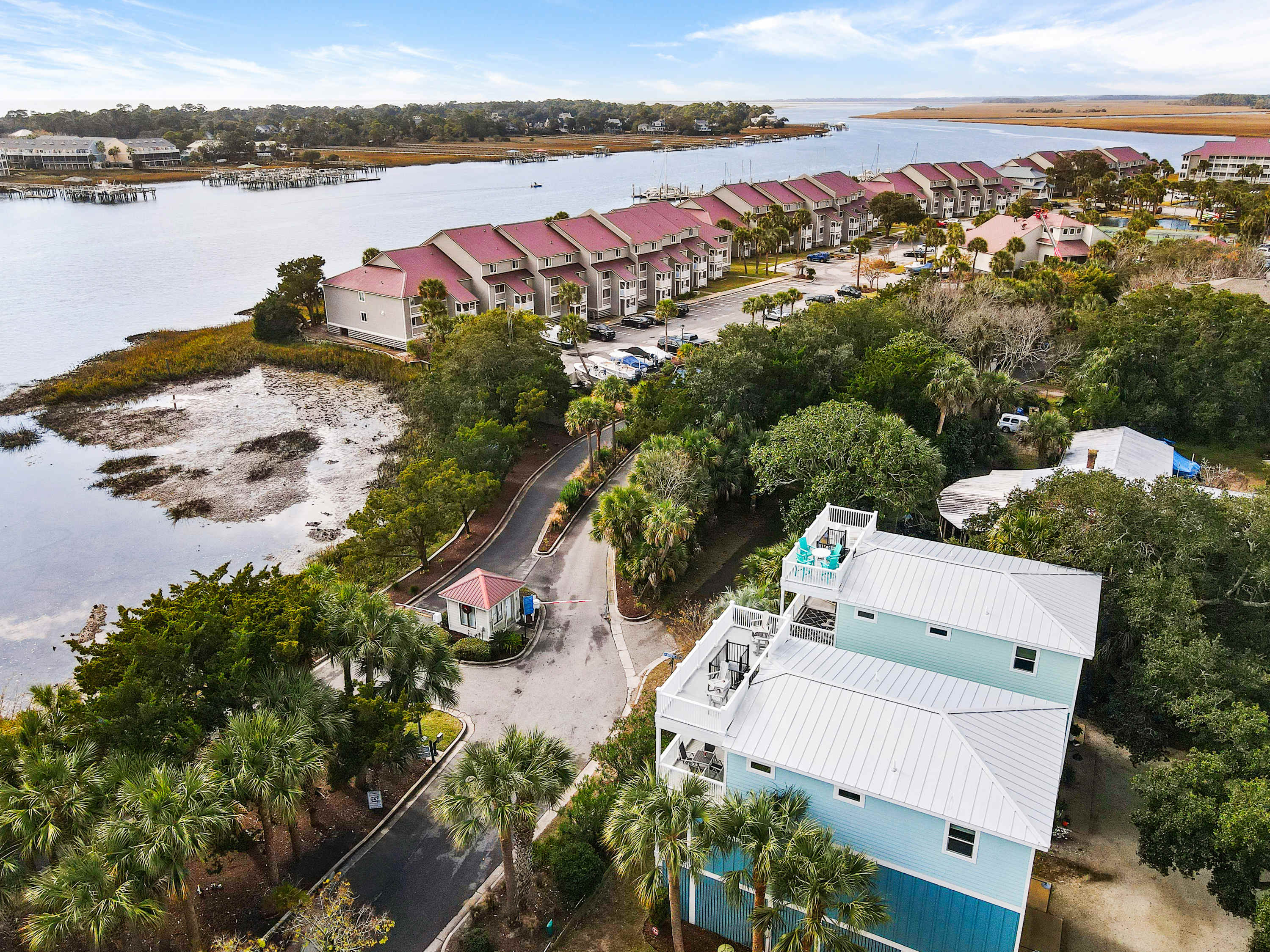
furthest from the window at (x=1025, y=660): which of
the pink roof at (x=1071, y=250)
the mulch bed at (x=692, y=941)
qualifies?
the pink roof at (x=1071, y=250)

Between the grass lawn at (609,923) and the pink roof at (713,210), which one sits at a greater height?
the pink roof at (713,210)

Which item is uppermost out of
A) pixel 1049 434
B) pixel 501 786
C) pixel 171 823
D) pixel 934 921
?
pixel 171 823

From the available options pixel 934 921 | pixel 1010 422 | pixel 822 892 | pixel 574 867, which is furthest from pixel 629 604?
pixel 1010 422

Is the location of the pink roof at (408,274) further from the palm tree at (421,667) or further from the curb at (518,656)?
the palm tree at (421,667)

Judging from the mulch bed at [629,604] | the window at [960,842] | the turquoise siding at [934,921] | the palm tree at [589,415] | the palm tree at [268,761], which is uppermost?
the palm tree at [589,415]

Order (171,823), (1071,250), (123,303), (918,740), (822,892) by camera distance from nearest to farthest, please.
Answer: (822,892), (171,823), (918,740), (1071,250), (123,303)

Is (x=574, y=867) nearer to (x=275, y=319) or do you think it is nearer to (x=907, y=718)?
(x=907, y=718)

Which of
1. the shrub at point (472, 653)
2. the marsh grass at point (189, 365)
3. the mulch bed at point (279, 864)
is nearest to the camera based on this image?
the mulch bed at point (279, 864)

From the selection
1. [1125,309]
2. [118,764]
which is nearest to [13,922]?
[118,764]
